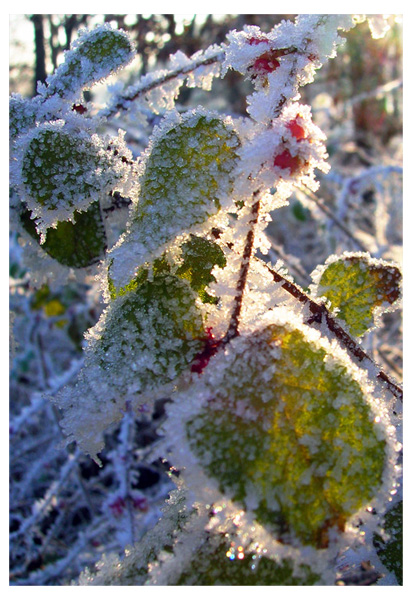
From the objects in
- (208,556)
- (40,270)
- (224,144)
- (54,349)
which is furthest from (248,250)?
(54,349)

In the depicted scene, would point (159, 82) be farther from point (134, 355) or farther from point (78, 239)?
point (134, 355)

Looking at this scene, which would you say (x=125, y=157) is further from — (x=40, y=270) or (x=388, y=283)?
(x=388, y=283)

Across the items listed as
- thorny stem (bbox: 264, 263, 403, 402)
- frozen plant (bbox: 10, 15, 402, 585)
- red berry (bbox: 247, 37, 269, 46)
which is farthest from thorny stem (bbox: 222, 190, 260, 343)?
red berry (bbox: 247, 37, 269, 46)

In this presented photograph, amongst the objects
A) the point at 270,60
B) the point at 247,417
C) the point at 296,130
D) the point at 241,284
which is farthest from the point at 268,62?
the point at 247,417

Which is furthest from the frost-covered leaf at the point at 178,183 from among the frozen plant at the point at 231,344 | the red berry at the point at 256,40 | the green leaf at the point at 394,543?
the green leaf at the point at 394,543

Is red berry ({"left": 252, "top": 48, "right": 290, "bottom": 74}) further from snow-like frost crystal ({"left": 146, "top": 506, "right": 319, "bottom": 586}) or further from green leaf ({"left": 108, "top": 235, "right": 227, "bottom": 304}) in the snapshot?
snow-like frost crystal ({"left": 146, "top": 506, "right": 319, "bottom": 586})

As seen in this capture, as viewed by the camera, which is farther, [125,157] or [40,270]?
[40,270]

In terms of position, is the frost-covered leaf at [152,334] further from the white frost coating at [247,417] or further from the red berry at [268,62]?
the red berry at [268,62]
